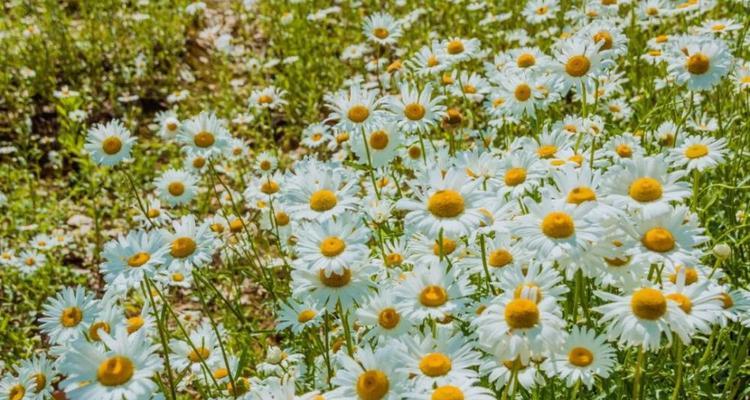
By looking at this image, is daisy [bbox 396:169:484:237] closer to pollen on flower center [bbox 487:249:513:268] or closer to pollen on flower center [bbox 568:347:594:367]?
pollen on flower center [bbox 487:249:513:268]

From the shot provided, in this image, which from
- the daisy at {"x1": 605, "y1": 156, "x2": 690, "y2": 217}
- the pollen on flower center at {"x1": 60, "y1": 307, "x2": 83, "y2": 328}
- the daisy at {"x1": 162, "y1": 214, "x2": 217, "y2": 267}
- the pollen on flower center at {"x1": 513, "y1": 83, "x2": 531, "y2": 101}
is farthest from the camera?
the pollen on flower center at {"x1": 513, "y1": 83, "x2": 531, "y2": 101}

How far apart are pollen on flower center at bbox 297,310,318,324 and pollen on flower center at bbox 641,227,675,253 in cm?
118

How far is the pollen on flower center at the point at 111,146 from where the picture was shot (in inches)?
119

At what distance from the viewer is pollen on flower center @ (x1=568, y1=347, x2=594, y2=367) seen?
187 centimetres

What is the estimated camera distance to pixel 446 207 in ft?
6.47

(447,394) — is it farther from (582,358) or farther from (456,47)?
(456,47)

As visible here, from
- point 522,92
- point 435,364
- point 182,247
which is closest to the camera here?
point 435,364

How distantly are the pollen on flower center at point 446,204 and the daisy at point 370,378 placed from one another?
1.40 ft

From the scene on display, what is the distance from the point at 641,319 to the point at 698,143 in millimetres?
1280

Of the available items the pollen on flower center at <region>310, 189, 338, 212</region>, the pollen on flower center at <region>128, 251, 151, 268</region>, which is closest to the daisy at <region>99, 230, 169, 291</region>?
the pollen on flower center at <region>128, 251, 151, 268</region>

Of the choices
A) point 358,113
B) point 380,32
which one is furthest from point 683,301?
point 380,32

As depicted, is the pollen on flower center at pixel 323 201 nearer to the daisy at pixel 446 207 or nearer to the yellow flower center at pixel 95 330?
the daisy at pixel 446 207

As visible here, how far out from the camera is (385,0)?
23.4ft

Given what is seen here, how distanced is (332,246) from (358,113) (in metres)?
0.95
